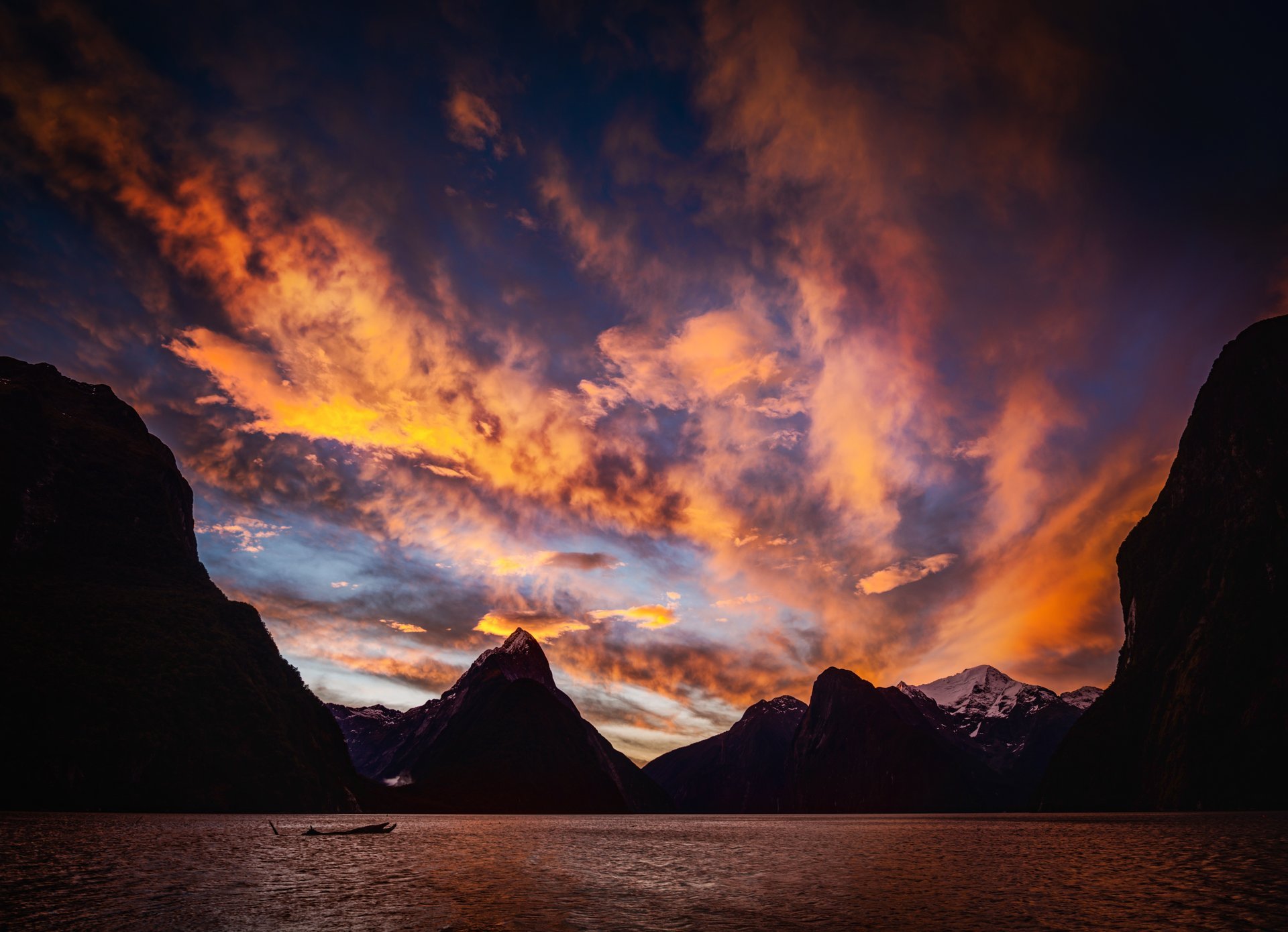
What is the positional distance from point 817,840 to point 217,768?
141658 mm

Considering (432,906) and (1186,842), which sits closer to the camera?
(432,906)

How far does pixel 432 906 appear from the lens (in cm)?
2759

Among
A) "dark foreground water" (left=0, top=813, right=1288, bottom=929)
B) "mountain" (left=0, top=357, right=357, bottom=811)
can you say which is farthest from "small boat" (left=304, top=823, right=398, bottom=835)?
"mountain" (left=0, top=357, right=357, bottom=811)

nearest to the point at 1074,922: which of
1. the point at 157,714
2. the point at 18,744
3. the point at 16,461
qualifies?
the point at 18,744

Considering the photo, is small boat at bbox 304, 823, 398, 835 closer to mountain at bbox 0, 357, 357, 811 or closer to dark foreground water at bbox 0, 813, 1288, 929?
dark foreground water at bbox 0, 813, 1288, 929

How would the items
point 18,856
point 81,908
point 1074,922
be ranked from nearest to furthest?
1. point 1074,922
2. point 81,908
3. point 18,856

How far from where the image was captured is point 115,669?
143 metres

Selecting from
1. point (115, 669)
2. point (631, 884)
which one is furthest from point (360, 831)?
point (115, 669)

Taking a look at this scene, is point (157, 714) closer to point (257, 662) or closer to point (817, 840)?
point (257, 662)

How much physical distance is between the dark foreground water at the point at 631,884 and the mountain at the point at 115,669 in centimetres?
7574

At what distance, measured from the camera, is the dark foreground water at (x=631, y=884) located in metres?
23.5

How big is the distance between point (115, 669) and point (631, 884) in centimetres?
15533

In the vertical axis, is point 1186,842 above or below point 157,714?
below

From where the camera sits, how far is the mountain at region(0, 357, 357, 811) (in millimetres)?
126812
